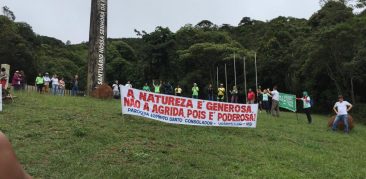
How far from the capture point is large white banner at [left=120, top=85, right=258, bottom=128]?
54.9 feet

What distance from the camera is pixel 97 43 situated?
2828 centimetres

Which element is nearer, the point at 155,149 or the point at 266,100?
the point at 155,149

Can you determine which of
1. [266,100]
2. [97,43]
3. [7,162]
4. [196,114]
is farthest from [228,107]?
[7,162]

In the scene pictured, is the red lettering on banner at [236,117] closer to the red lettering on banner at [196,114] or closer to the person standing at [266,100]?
the red lettering on banner at [196,114]

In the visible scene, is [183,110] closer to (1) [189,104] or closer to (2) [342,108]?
(1) [189,104]

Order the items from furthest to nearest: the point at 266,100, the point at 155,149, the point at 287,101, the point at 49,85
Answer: the point at 49,85 → the point at 287,101 → the point at 266,100 → the point at 155,149

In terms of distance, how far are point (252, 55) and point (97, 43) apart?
3403cm

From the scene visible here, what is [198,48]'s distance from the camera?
199 ft

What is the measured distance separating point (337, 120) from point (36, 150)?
14450 mm

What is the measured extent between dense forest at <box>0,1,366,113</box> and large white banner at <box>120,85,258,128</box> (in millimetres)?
21081

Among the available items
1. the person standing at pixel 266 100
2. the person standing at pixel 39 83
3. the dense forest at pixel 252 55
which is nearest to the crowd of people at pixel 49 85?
the person standing at pixel 39 83

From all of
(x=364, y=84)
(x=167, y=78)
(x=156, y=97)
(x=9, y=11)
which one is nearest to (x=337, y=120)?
(x=156, y=97)

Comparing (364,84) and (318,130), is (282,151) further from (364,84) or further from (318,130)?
(364,84)

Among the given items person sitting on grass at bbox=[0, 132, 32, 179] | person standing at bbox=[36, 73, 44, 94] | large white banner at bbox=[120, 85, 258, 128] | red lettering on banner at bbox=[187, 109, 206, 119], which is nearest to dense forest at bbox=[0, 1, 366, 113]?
large white banner at bbox=[120, 85, 258, 128]
